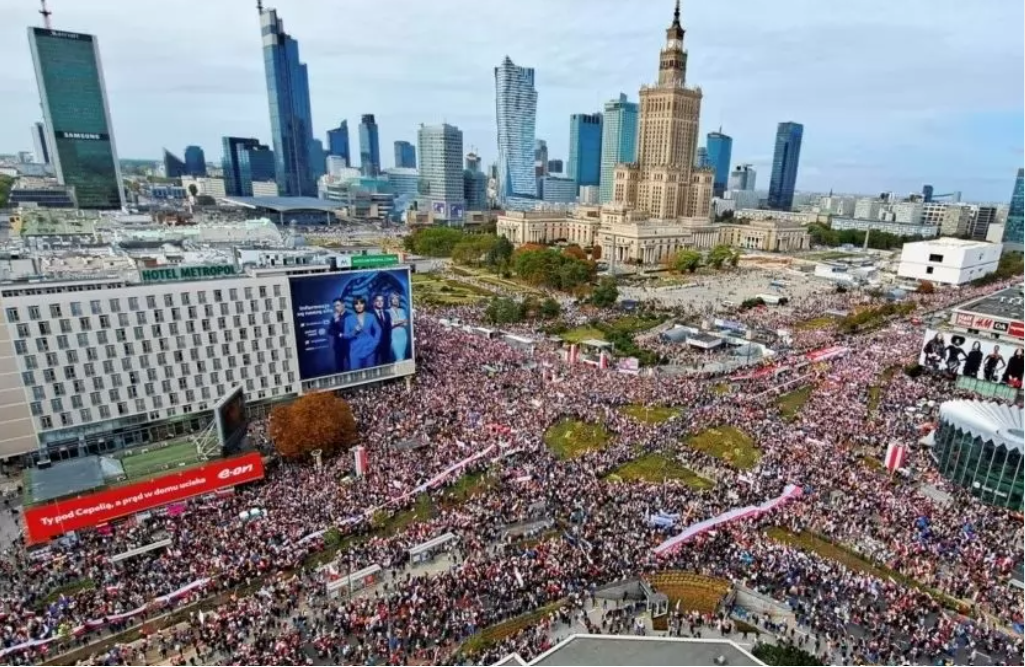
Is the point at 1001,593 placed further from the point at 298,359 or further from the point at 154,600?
the point at 298,359

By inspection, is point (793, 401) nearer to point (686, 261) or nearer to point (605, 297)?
point (605, 297)

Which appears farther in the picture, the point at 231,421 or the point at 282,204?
the point at 282,204

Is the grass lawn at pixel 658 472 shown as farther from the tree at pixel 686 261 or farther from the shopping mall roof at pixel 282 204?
the shopping mall roof at pixel 282 204

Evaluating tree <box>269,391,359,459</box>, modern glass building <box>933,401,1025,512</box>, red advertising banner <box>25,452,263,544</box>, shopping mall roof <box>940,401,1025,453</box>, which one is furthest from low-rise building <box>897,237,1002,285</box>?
red advertising banner <box>25,452,263,544</box>

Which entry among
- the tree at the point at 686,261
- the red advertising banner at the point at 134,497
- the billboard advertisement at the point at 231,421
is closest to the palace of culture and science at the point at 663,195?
the tree at the point at 686,261

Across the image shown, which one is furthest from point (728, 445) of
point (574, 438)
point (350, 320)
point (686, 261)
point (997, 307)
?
point (686, 261)

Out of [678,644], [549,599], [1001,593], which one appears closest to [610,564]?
[549,599]

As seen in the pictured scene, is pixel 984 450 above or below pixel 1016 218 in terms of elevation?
below
